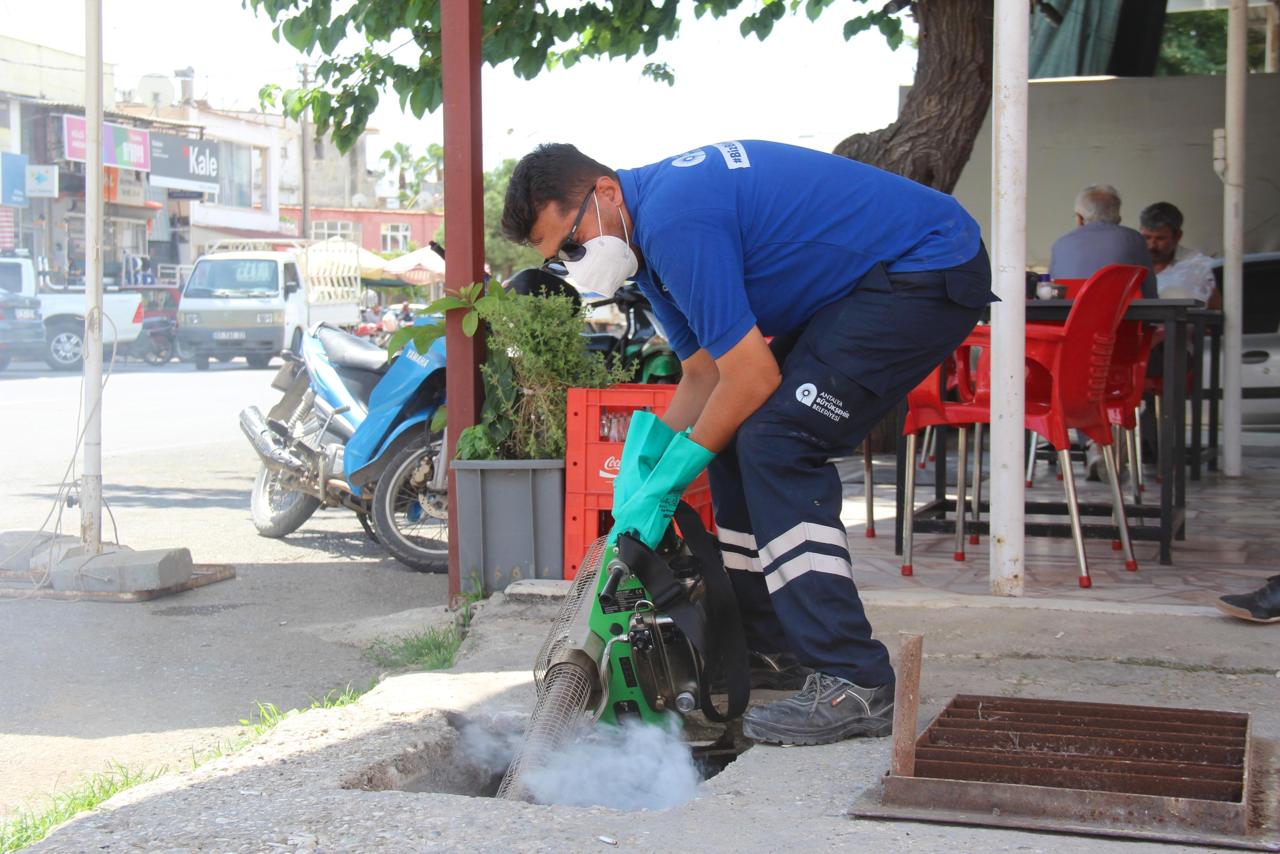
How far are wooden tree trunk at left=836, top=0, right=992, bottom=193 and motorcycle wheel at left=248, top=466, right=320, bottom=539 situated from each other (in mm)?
4210

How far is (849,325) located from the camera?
126 inches

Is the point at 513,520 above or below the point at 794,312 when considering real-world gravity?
below

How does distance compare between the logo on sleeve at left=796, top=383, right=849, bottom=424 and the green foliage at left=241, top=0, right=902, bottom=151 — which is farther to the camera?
the green foliage at left=241, top=0, right=902, bottom=151

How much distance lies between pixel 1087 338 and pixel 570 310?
1916 mm

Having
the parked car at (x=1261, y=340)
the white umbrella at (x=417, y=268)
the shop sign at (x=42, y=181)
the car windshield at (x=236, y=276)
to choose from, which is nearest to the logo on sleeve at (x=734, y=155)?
the parked car at (x=1261, y=340)

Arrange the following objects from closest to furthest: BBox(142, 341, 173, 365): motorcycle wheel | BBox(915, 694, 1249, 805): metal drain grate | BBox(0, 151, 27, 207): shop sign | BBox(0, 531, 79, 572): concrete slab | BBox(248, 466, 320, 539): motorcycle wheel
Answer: BBox(915, 694, 1249, 805): metal drain grate → BBox(0, 531, 79, 572): concrete slab → BBox(248, 466, 320, 539): motorcycle wheel → BBox(142, 341, 173, 365): motorcycle wheel → BBox(0, 151, 27, 207): shop sign

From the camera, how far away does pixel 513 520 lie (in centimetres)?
505

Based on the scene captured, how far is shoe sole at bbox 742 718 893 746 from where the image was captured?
3123 millimetres

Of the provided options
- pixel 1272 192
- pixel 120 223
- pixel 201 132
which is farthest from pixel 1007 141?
pixel 201 132

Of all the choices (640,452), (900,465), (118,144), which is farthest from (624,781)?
(118,144)

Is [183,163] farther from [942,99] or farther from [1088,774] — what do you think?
[1088,774]

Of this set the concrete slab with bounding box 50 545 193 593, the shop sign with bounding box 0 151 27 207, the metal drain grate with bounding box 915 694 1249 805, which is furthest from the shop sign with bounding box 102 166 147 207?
the metal drain grate with bounding box 915 694 1249 805

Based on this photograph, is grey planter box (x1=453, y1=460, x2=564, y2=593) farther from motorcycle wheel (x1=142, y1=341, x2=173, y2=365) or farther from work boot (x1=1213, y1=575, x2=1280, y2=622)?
motorcycle wheel (x1=142, y1=341, x2=173, y2=365)

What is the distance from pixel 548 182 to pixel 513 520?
6.86ft
